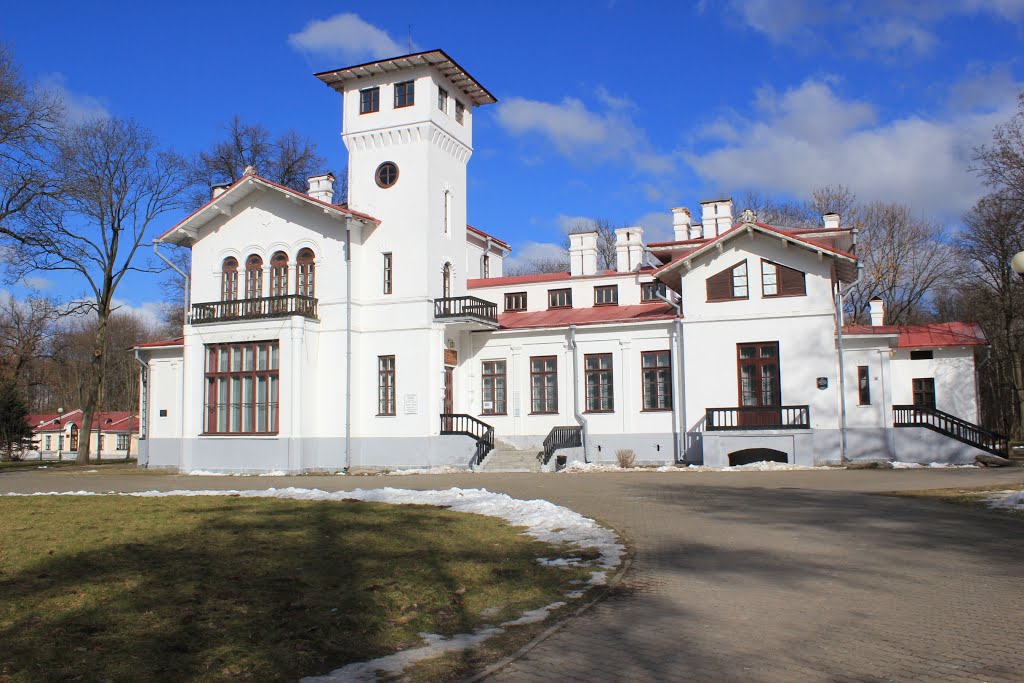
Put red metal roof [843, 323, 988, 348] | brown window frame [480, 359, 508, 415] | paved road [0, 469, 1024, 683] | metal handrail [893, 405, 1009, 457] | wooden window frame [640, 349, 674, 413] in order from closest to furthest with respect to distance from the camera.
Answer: paved road [0, 469, 1024, 683], metal handrail [893, 405, 1009, 457], wooden window frame [640, 349, 674, 413], brown window frame [480, 359, 508, 415], red metal roof [843, 323, 988, 348]

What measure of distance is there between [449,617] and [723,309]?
20762mm

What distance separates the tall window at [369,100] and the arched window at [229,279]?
7195 millimetres

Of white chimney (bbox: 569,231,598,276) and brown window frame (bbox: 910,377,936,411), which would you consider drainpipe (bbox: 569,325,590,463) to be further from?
brown window frame (bbox: 910,377,936,411)

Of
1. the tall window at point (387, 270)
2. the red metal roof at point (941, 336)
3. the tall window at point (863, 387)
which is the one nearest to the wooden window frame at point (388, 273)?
the tall window at point (387, 270)

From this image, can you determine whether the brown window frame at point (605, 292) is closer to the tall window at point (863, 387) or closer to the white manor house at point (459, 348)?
the white manor house at point (459, 348)

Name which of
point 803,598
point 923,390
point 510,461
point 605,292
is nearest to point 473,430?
point 510,461

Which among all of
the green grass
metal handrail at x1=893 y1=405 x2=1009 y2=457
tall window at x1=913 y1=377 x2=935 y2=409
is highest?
tall window at x1=913 y1=377 x2=935 y2=409

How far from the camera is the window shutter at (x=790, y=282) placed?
82.6ft

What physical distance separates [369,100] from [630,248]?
464 inches

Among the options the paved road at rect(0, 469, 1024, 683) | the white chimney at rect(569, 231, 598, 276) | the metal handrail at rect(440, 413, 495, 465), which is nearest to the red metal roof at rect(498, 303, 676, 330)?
the white chimney at rect(569, 231, 598, 276)

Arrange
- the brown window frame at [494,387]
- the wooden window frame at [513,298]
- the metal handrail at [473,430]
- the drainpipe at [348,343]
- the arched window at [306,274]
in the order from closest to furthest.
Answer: the metal handrail at [473,430], the drainpipe at [348,343], the arched window at [306,274], the brown window frame at [494,387], the wooden window frame at [513,298]

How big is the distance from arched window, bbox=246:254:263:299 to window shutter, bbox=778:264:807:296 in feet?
57.9

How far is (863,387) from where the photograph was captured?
2614cm

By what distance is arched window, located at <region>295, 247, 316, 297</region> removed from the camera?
28.5 meters
